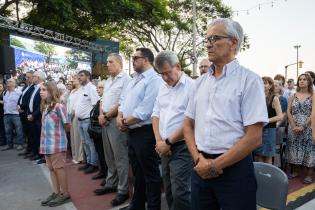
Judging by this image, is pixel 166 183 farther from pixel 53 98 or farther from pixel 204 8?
pixel 204 8

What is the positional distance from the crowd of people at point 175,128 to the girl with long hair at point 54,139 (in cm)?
1

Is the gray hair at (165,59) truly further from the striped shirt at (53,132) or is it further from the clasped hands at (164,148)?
the striped shirt at (53,132)

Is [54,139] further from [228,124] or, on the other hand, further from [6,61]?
[6,61]

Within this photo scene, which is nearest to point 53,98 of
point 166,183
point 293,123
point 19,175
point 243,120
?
point 166,183

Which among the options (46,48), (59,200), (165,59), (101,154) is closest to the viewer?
(165,59)

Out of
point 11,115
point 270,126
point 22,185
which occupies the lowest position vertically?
point 22,185

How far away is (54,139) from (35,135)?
387 cm

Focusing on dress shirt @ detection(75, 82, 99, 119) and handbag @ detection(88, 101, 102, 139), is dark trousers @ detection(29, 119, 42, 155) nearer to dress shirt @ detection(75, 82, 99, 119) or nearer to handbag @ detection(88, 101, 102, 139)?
dress shirt @ detection(75, 82, 99, 119)

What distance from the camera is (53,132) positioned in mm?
4883

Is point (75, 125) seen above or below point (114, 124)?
below

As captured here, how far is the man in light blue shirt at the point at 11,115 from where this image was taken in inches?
384

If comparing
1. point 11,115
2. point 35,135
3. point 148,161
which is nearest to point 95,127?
point 148,161

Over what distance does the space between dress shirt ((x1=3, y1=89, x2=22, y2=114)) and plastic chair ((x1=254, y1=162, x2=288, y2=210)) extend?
841 centimetres

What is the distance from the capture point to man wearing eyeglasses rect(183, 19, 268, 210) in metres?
2.24
